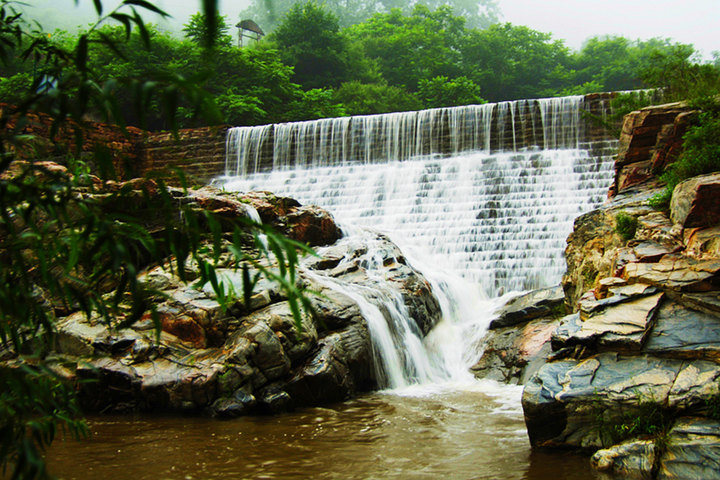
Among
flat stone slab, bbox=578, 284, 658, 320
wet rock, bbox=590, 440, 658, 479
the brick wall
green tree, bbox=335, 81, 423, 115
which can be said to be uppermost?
green tree, bbox=335, 81, 423, 115

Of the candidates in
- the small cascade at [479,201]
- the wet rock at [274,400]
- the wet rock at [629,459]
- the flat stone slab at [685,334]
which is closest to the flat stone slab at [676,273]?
the flat stone slab at [685,334]

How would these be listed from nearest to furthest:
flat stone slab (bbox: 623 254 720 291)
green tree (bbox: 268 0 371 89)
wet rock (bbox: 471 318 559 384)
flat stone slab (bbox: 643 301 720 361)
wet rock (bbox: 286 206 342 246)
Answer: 1. flat stone slab (bbox: 643 301 720 361)
2. flat stone slab (bbox: 623 254 720 291)
3. wet rock (bbox: 471 318 559 384)
4. wet rock (bbox: 286 206 342 246)
5. green tree (bbox: 268 0 371 89)

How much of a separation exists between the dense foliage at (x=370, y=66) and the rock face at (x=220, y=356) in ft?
58.4

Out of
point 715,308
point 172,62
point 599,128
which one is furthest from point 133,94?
point 172,62

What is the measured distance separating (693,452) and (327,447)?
2944mm

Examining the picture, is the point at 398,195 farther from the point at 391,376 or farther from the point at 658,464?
the point at 658,464

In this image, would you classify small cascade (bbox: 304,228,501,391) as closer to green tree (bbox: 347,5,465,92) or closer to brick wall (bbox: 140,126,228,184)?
brick wall (bbox: 140,126,228,184)

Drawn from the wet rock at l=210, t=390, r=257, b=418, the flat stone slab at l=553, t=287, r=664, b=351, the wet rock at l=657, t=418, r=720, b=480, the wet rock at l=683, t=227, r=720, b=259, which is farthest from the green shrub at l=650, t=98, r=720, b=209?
the wet rock at l=210, t=390, r=257, b=418

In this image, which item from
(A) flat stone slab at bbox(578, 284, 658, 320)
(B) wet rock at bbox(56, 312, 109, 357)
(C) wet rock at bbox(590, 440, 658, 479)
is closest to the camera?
(C) wet rock at bbox(590, 440, 658, 479)

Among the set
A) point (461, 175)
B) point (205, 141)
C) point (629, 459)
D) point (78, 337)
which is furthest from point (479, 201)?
point (629, 459)

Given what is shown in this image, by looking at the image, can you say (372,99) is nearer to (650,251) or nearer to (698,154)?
(698,154)

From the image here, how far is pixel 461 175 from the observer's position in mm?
16203

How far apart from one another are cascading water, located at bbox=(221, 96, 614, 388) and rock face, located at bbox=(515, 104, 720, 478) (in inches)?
126

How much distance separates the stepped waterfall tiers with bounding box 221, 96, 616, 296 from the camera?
12844mm
